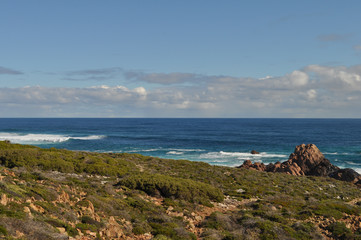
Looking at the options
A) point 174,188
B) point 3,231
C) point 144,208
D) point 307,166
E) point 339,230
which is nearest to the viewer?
point 3,231

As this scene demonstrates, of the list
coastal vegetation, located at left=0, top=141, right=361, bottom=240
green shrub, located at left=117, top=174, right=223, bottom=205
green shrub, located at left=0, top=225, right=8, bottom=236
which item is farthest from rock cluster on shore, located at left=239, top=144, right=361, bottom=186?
green shrub, located at left=0, top=225, right=8, bottom=236

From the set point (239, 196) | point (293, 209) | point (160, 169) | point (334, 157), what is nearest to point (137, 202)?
point (239, 196)

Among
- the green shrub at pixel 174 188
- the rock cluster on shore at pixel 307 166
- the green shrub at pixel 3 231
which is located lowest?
the rock cluster on shore at pixel 307 166

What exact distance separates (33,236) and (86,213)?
4.58 metres

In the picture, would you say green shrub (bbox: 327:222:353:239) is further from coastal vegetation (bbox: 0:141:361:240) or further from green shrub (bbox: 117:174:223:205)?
green shrub (bbox: 117:174:223:205)

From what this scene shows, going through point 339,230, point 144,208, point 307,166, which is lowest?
point 307,166

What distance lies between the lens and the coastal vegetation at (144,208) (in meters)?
12.7

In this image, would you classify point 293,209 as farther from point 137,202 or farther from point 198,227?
point 137,202

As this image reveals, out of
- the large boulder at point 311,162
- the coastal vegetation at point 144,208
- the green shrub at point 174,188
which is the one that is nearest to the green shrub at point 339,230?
the coastal vegetation at point 144,208

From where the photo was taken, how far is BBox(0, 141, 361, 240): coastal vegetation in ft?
41.7

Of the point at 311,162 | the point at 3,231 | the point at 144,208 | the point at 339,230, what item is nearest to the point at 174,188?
the point at 144,208

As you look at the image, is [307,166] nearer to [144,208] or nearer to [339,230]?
[339,230]

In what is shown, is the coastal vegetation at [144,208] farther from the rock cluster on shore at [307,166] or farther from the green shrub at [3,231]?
the rock cluster on shore at [307,166]

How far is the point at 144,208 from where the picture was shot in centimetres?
1808
